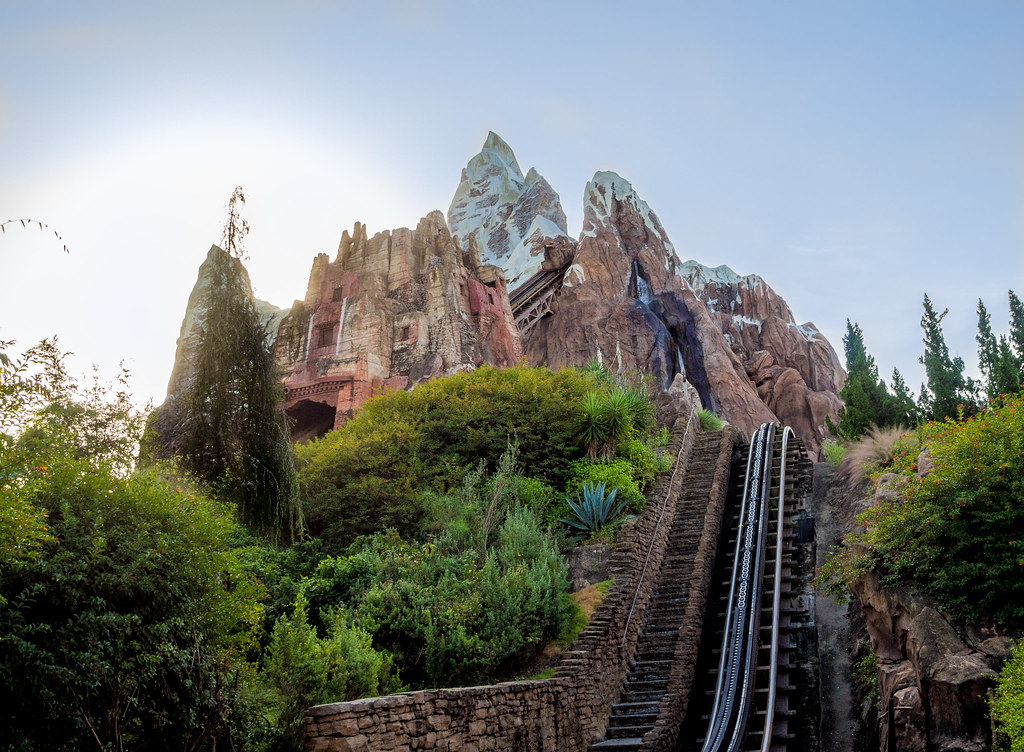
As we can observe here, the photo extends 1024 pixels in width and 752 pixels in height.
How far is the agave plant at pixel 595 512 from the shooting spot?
16.2m

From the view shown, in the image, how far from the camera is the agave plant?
1625 centimetres

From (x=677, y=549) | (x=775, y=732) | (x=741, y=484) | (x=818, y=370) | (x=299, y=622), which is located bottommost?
(x=775, y=732)

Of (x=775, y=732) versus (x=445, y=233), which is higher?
(x=445, y=233)

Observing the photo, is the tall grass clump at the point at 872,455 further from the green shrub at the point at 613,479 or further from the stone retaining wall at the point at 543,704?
the green shrub at the point at 613,479

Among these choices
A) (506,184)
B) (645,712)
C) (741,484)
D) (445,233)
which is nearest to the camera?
(645,712)

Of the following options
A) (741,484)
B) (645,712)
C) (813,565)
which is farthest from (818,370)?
(645,712)

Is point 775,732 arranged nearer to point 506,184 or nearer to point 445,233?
point 445,233

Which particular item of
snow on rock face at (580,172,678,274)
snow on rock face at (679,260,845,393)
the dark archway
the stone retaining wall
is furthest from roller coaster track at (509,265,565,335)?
the stone retaining wall

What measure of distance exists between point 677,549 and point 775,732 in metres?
5.22

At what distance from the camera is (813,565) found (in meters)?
15.7

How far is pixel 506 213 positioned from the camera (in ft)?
216

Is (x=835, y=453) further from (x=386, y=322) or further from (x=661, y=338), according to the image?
(x=661, y=338)

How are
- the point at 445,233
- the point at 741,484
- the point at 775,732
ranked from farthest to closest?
the point at 445,233 → the point at 741,484 → the point at 775,732

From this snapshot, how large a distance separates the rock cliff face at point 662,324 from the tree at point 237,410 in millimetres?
25234
